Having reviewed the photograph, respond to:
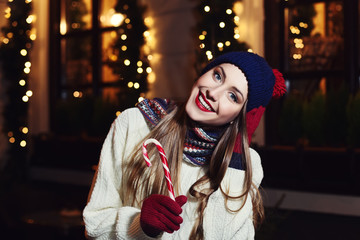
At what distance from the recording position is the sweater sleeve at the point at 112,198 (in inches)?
57.8

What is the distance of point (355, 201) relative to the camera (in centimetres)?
365

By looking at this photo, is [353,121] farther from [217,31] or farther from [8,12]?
[8,12]

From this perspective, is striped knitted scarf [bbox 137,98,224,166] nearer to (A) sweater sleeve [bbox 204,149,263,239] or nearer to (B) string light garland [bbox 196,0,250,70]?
(A) sweater sleeve [bbox 204,149,263,239]

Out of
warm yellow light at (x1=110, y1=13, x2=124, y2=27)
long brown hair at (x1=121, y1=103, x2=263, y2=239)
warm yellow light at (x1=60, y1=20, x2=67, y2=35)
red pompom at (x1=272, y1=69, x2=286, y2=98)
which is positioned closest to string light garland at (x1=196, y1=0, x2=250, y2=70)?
warm yellow light at (x1=110, y1=13, x2=124, y2=27)

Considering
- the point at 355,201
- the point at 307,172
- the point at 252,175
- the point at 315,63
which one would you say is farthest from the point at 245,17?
the point at 252,175

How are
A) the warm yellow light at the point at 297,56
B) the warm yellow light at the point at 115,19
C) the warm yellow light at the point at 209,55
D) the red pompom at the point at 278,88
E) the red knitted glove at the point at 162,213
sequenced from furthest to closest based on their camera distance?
the warm yellow light at the point at 115,19
the warm yellow light at the point at 297,56
the warm yellow light at the point at 209,55
the red pompom at the point at 278,88
the red knitted glove at the point at 162,213

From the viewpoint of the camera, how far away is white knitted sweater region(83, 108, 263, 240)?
→ 1.52 meters

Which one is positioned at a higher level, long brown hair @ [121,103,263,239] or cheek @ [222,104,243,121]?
cheek @ [222,104,243,121]

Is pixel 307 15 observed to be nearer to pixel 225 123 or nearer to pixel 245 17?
pixel 245 17

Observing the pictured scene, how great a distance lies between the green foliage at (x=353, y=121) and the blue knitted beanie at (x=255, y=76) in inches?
86.3

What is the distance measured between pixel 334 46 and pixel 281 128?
3.08ft

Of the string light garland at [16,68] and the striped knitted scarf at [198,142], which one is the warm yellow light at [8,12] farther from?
the striped knitted scarf at [198,142]

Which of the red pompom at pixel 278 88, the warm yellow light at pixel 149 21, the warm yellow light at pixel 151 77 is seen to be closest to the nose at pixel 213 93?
the red pompom at pixel 278 88

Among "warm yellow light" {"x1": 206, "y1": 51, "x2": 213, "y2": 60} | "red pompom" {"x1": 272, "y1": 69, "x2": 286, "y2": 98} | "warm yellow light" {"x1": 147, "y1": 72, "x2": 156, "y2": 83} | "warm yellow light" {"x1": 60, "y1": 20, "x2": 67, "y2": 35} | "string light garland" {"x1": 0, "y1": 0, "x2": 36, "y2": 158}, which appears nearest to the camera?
A: "red pompom" {"x1": 272, "y1": 69, "x2": 286, "y2": 98}
